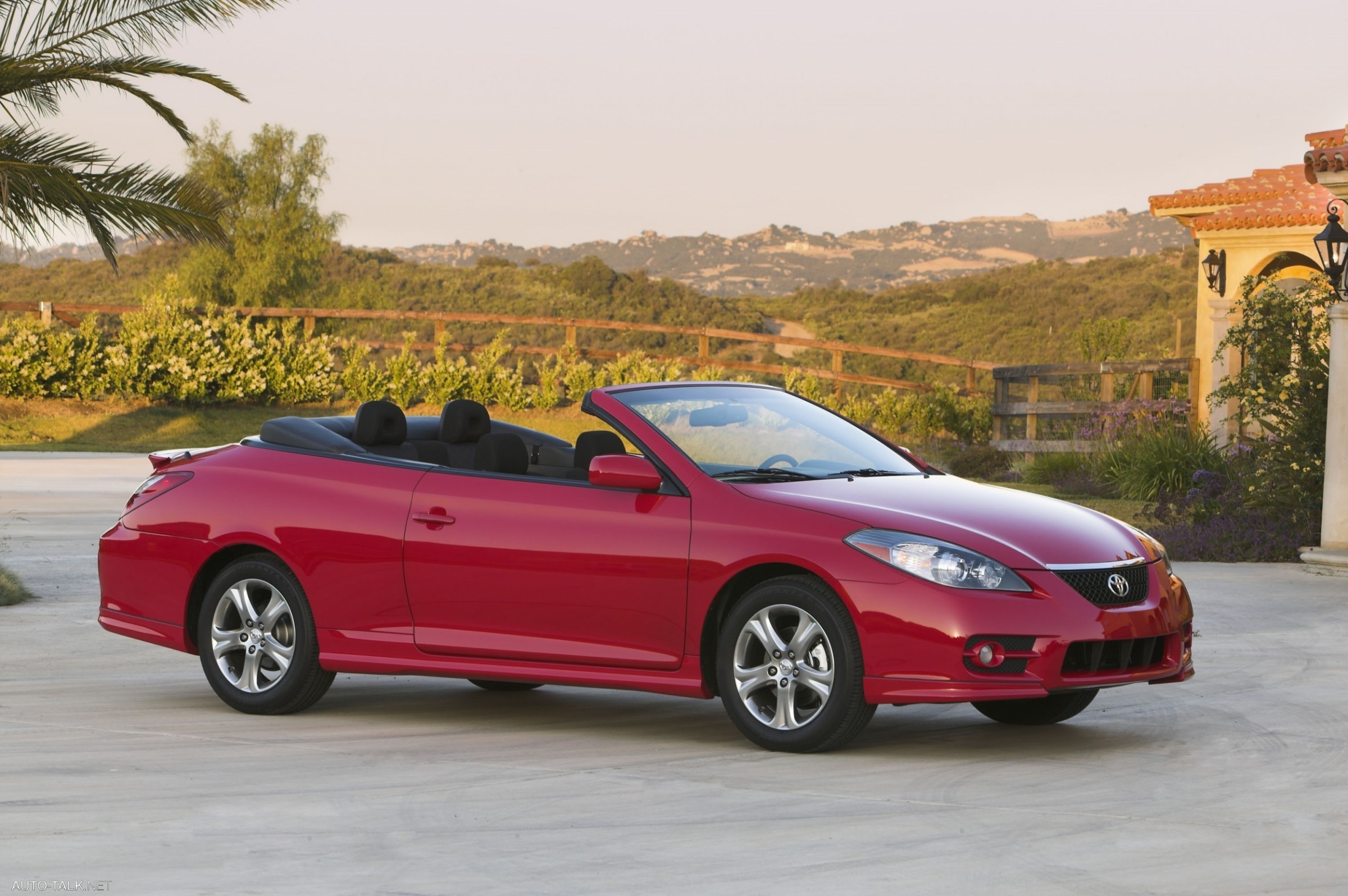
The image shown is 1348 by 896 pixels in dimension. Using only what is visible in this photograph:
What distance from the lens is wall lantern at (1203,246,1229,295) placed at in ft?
81.3

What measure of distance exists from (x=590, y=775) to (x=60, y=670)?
3.88 meters

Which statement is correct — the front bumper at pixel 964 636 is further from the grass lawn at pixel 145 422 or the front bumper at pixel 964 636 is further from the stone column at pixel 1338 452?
the grass lawn at pixel 145 422

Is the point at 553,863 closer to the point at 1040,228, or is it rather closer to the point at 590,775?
the point at 590,775

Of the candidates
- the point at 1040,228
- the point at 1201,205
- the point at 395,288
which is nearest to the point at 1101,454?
the point at 1201,205

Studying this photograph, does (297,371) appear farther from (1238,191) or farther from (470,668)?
(470,668)

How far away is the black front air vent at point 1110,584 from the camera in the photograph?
6750 millimetres

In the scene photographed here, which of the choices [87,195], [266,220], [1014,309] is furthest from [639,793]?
[1014,309]

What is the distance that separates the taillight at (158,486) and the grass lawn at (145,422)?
67.5 ft

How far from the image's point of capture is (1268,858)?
522cm

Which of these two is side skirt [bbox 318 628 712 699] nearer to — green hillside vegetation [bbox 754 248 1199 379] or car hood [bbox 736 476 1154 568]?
car hood [bbox 736 476 1154 568]

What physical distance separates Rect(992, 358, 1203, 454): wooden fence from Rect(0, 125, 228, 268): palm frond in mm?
14477

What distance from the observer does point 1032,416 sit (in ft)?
89.0

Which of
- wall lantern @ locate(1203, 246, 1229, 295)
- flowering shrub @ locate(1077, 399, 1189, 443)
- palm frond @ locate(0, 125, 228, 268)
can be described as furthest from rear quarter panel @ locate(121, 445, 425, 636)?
wall lantern @ locate(1203, 246, 1229, 295)

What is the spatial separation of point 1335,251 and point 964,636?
364 inches
